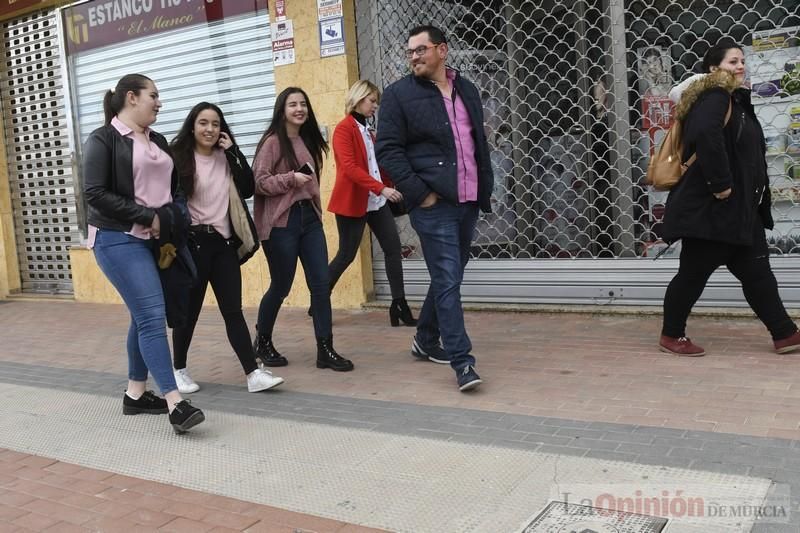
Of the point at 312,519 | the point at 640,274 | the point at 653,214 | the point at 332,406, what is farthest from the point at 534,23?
the point at 312,519

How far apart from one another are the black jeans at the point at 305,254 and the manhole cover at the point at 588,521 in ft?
8.62

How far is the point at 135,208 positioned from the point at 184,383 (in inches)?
58.0

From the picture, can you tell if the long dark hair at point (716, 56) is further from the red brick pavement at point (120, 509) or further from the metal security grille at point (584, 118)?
the red brick pavement at point (120, 509)

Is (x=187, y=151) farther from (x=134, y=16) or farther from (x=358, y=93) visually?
(x=134, y=16)

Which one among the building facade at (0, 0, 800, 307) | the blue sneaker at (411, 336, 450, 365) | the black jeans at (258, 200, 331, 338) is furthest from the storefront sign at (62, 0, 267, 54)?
the blue sneaker at (411, 336, 450, 365)

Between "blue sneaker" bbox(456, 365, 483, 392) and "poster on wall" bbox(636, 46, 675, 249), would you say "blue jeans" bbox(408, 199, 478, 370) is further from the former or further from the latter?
"poster on wall" bbox(636, 46, 675, 249)

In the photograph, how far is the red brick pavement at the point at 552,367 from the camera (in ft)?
13.6

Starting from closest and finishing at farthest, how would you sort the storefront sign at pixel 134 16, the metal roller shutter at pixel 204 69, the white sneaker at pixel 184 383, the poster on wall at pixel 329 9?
the white sneaker at pixel 184 383 < the poster on wall at pixel 329 9 < the metal roller shutter at pixel 204 69 < the storefront sign at pixel 134 16

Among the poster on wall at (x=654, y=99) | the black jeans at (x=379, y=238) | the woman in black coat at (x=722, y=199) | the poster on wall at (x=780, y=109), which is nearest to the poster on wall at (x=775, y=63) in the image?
the poster on wall at (x=780, y=109)

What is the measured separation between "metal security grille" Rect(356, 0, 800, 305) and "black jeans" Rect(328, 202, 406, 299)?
2.78 feet

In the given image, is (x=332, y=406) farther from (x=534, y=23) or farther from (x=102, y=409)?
(x=534, y=23)

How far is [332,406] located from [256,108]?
4647 mm

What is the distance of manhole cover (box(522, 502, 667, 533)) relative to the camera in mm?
2840

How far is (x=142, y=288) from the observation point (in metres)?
4.27
